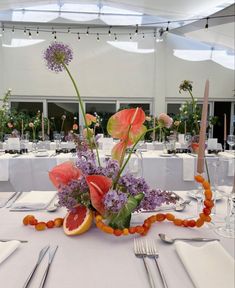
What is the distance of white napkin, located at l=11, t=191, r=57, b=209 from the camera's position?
3.71 ft

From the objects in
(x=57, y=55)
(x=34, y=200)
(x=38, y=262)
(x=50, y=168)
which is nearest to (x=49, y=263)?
(x=38, y=262)

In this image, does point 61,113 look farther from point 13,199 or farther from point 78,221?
point 78,221

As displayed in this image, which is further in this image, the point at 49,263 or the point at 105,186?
the point at 105,186

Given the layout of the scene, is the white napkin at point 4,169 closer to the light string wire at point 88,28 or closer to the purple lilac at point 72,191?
the purple lilac at point 72,191

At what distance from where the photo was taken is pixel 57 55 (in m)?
0.88

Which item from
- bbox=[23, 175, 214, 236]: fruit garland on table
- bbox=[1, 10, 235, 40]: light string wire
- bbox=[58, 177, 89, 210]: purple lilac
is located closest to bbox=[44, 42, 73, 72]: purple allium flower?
bbox=[58, 177, 89, 210]: purple lilac

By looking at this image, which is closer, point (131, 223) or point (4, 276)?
point (4, 276)

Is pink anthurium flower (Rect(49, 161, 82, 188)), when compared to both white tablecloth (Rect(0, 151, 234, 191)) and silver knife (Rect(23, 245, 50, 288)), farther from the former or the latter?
white tablecloth (Rect(0, 151, 234, 191))

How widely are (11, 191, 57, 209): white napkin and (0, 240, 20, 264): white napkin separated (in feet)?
1.10

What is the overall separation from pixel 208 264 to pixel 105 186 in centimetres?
35

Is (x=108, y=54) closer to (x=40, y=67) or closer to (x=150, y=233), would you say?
(x=40, y=67)

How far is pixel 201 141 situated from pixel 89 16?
5503 mm

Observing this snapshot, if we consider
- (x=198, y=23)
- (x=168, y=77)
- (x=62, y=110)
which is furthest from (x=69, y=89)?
(x=198, y=23)

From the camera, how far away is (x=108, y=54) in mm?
6207
